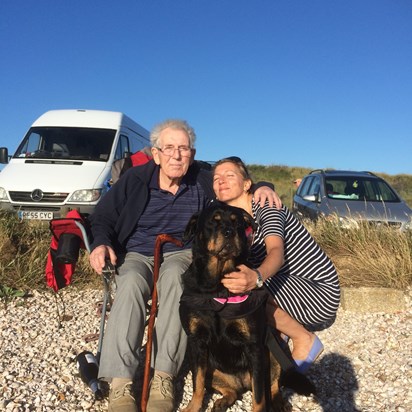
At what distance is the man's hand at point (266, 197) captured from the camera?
10.8 ft

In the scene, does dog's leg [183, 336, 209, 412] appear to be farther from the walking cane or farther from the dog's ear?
the dog's ear

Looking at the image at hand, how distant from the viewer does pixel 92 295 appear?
503 cm

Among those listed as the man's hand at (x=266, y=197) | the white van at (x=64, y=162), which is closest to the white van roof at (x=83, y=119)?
the white van at (x=64, y=162)

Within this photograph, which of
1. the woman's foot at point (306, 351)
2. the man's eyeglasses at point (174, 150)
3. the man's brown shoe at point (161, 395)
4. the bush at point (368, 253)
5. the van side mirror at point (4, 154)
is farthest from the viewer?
the van side mirror at point (4, 154)

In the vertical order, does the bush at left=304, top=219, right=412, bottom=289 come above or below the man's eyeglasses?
below

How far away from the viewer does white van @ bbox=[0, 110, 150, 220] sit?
819 centimetres

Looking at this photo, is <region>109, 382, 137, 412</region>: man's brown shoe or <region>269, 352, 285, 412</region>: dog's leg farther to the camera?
<region>269, 352, 285, 412</region>: dog's leg

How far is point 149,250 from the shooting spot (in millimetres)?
3447

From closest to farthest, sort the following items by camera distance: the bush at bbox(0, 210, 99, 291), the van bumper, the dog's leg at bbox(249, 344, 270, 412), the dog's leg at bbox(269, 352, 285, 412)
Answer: the dog's leg at bbox(249, 344, 270, 412) → the dog's leg at bbox(269, 352, 285, 412) → the bush at bbox(0, 210, 99, 291) → the van bumper

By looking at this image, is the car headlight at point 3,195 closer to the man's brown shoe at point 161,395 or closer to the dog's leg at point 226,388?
the man's brown shoe at point 161,395

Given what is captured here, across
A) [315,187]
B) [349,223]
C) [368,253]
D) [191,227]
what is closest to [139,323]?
[191,227]

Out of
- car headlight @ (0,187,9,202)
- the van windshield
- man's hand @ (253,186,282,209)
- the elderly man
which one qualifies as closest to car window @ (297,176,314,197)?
the van windshield

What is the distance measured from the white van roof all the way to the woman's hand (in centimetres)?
755

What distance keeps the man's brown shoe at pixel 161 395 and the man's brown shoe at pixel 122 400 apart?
0.13m
